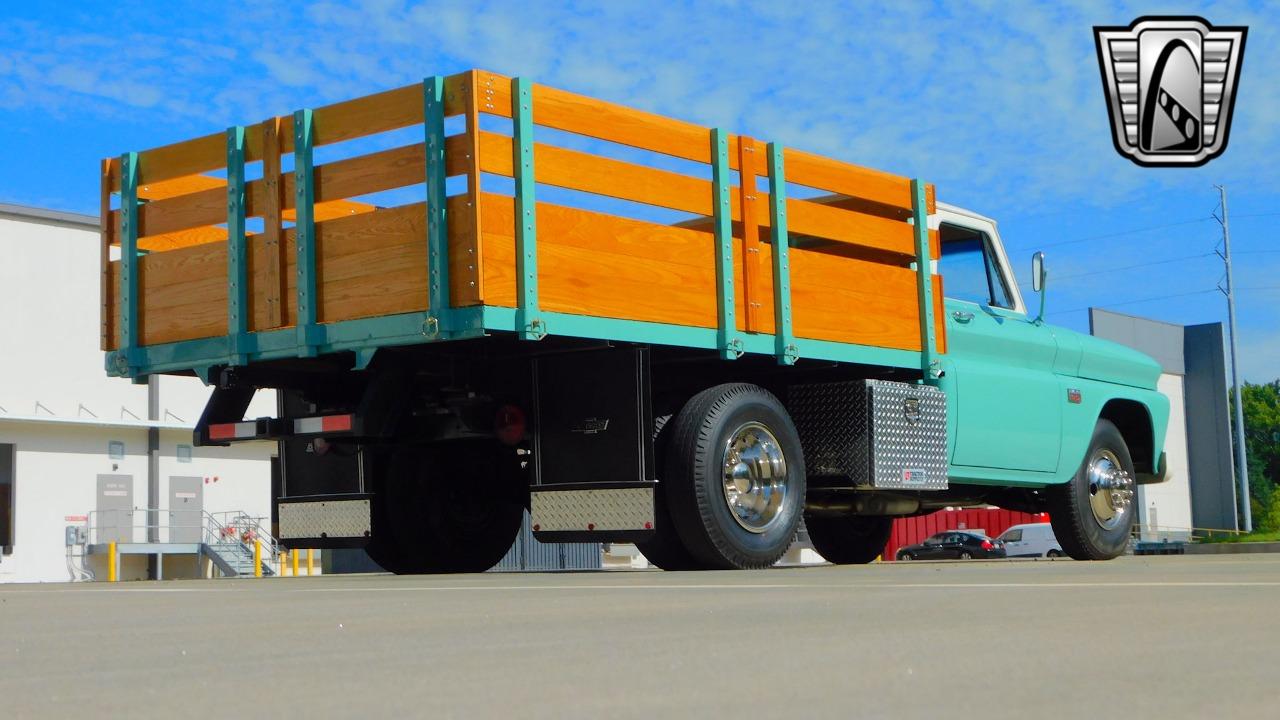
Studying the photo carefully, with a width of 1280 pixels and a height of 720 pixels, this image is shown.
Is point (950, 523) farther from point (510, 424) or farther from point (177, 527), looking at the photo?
point (510, 424)

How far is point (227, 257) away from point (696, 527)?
3.26 m

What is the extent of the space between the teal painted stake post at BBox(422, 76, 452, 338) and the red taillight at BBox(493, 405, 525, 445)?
1300 mm

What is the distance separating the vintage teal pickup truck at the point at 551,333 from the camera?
8828 mm

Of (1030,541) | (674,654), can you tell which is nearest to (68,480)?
(1030,541)

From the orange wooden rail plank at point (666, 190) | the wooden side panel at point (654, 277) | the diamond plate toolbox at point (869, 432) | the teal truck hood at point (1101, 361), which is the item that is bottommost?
the diamond plate toolbox at point (869, 432)

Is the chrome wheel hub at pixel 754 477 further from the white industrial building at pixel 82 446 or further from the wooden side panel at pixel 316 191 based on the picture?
the white industrial building at pixel 82 446

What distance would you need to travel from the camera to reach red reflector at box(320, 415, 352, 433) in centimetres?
947

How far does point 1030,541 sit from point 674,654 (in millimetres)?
39220

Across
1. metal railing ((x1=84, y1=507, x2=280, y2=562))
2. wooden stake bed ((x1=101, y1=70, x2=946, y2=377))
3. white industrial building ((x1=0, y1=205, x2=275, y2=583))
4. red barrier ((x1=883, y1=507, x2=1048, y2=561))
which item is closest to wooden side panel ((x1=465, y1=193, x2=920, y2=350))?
wooden stake bed ((x1=101, y1=70, x2=946, y2=377))

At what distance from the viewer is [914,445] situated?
10891 mm

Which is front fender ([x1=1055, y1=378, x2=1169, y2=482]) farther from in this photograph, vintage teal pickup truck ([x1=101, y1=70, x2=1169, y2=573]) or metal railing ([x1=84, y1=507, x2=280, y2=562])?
metal railing ([x1=84, y1=507, x2=280, y2=562])

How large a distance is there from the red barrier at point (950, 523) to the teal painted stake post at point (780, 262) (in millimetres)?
40624

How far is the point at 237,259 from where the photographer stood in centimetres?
963

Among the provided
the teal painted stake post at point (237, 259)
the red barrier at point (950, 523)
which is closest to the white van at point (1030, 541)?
the red barrier at point (950, 523)
